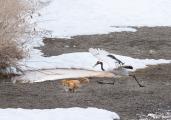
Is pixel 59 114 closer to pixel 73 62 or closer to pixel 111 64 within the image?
pixel 111 64

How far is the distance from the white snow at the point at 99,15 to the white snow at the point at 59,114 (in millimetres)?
8962

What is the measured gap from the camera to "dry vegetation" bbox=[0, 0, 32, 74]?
10.7 m

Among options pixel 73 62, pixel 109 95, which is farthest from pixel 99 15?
pixel 109 95

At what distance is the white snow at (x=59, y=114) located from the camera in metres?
7.46

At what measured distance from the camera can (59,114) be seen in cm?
761

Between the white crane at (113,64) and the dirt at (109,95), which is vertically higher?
the white crane at (113,64)

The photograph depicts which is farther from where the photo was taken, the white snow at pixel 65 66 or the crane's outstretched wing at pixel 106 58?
the crane's outstretched wing at pixel 106 58

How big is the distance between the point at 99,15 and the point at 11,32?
31.8ft

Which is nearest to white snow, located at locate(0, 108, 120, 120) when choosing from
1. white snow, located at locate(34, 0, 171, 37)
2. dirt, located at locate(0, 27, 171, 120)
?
dirt, located at locate(0, 27, 171, 120)

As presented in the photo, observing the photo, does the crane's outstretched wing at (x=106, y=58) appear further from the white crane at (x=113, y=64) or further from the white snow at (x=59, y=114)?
the white snow at (x=59, y=114)

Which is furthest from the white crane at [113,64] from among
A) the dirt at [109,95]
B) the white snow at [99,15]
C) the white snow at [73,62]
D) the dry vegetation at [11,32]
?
the white snow at [99,15]

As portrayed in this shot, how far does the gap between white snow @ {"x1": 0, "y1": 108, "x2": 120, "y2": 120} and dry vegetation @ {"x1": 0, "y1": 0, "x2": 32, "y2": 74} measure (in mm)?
2969

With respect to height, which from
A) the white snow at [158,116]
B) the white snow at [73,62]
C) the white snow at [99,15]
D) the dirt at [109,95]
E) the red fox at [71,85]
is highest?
the white snow at [99,15]

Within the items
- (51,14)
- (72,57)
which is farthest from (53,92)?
(51,14)
